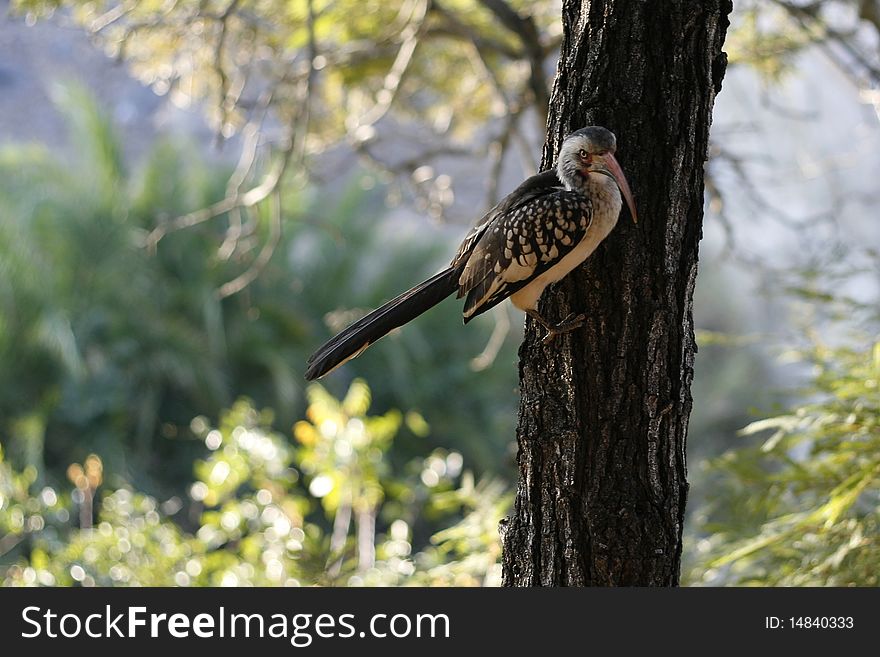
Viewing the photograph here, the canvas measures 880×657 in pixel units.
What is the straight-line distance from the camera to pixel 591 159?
4.10ft

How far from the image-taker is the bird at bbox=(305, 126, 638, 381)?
1.25 metres

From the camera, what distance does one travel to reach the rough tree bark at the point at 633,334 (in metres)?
1.29

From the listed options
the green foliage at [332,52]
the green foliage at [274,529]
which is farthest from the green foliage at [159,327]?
the green foliage at [274,529]

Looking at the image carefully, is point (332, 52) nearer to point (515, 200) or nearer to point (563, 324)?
point (515, 200)

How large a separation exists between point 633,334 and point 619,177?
0.20 metres

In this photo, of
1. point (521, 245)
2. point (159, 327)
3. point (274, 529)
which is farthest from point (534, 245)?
point (159, 327)

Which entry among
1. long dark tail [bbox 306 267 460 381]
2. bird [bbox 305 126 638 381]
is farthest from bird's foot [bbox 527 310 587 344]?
long dark tail [bbox 306 267 460 381]

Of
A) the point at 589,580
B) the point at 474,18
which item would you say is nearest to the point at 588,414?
the point at 589,580

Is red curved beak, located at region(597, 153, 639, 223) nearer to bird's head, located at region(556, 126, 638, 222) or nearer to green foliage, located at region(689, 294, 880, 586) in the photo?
bird's head, located at region(556, 126, 638, 222)

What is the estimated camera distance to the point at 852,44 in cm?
292

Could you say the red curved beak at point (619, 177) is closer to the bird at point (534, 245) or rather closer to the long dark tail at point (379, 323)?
the bird at point (534, 245)
